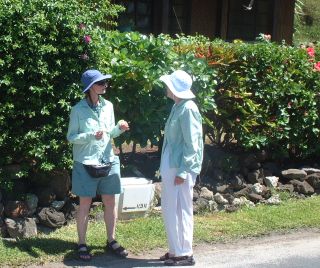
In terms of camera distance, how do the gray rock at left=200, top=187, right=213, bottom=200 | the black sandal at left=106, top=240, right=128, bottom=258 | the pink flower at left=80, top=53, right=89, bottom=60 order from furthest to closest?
the gray rock at left=200, top=187, right=213, bottom=200 → the pink flower at left=80, top=53, right=89, bottom=60 → the black sandal at left=106, top=240, right=128, bottom=258

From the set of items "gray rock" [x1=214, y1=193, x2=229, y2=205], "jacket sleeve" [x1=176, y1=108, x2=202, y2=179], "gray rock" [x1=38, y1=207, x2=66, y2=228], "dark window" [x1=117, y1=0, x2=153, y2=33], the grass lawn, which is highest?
"dark window" [x1=117, y1=0, x2=153, y2=33]

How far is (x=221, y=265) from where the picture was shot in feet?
21.5

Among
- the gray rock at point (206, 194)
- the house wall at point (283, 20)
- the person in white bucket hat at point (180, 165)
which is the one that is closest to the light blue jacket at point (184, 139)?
the person in white bucket hat at point (180, 165)

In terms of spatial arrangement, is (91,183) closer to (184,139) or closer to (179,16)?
(184,139)

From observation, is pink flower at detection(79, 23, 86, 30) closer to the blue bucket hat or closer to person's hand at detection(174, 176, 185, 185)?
the blue bucket hat

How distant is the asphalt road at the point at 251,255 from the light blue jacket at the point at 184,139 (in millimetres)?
979

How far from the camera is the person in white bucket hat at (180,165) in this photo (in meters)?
6.15

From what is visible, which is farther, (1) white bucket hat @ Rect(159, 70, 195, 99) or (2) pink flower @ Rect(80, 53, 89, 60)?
(2) pink flower @ Rect(80, 53, 89, 60)

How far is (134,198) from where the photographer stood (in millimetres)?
7426

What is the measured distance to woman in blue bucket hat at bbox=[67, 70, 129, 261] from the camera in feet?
20.6

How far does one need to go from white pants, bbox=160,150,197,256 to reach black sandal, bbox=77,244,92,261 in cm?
75

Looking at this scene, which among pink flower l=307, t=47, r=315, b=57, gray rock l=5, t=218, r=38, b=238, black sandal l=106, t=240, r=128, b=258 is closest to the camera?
black sandal l=106, t=240, r=128, b=258

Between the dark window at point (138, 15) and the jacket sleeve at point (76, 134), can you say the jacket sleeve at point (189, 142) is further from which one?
the dark window at point (138, 15)

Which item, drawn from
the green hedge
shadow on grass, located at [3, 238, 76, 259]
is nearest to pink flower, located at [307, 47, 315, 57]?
the green hedge
